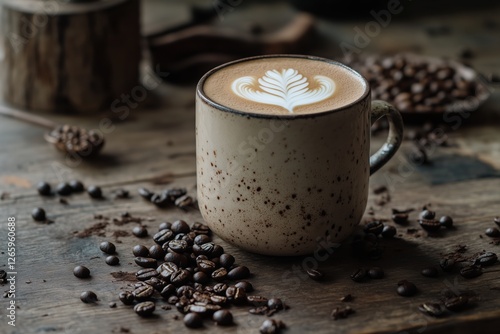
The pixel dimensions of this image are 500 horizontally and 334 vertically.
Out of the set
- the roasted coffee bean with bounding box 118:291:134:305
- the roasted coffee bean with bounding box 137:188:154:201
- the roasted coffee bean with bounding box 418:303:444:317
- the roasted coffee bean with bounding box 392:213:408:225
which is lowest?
the roasted coffee bean with bounding box 137:188:154:201

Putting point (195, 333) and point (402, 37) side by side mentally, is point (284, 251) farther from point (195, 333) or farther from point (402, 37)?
point (402, 37)

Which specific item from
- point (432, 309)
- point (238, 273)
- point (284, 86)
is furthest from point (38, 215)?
point (432, 309)

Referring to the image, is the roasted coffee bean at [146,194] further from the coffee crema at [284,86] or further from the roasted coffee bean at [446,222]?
the roasted coffee bean at [446,222]

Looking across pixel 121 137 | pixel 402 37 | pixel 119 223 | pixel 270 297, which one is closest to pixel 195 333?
pixel 270 297

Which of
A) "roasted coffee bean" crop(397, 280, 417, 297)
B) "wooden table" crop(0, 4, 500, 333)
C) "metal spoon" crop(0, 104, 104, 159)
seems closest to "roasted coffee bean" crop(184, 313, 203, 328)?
"wooden table" crop(0, 4, 500, 333)

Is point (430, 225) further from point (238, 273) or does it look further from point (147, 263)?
point (147, 263)

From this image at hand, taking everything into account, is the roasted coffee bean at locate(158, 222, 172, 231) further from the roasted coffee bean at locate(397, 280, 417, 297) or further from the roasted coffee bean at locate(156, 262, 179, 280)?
the roasted coffee bean at locate(397, 280, 417, 297)
